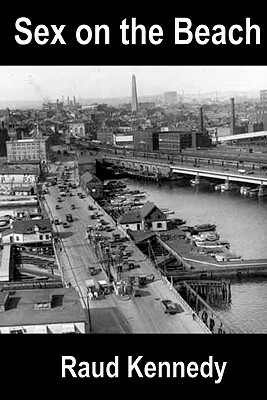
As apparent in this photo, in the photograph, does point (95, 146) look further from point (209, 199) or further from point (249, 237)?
point (249, 237)

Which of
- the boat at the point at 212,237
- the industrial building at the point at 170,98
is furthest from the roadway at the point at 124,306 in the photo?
the industrial building at the point at 170,98

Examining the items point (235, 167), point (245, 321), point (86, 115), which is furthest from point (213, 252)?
point (86, 115)

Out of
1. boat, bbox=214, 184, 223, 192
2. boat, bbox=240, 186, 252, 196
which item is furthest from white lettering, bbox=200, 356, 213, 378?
boat, bbox=214, 184, 223, 192

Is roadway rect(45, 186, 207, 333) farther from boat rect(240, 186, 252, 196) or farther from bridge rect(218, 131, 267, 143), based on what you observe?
bridge rect(218, 131, 267, 143)

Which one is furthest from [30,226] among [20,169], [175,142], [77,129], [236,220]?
[77,129]

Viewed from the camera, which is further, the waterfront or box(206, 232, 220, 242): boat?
box(206, 232, 220, 242): boat

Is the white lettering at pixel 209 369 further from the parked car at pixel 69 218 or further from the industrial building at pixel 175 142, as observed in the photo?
the industrial building at pixel 175 142

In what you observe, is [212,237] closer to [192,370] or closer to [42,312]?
[42,312]
